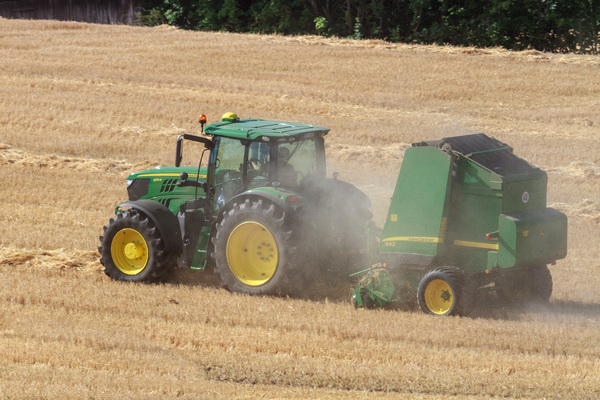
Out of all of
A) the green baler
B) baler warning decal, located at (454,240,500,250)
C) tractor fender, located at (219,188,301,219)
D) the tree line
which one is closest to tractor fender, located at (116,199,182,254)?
tractor fender, located at (219,188,301,219)

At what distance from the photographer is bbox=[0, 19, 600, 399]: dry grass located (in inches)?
318

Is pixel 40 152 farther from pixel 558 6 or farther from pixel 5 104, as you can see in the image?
pixel 558 6

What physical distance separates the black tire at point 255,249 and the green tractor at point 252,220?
12 mm

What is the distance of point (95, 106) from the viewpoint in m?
21.7

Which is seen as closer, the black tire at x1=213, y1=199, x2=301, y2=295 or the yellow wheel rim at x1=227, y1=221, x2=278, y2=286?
the black tire at x1=213, y1=199, x2=301, y2=295

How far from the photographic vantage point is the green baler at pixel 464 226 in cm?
956

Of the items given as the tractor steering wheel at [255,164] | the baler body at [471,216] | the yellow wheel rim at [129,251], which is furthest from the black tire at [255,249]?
the baler body at [471,216]

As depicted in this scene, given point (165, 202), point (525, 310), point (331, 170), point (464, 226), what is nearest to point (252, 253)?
point (165, 202)

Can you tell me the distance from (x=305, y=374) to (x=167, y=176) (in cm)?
442

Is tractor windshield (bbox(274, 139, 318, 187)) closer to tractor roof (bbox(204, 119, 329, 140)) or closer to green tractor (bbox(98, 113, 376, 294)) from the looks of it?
green tractor (bbox(98, 113, 376, 294))

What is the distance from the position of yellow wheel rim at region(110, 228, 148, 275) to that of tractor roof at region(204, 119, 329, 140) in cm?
174

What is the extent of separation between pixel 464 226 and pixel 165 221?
3834 millimetres

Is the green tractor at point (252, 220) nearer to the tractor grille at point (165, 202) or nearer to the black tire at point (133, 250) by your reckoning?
the black tire at point (133, 250)

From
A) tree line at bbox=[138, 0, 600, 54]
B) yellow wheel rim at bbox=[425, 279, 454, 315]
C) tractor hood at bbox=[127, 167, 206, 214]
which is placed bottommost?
yellow wheel rim at bbox=[425, 279, 454, 315]
